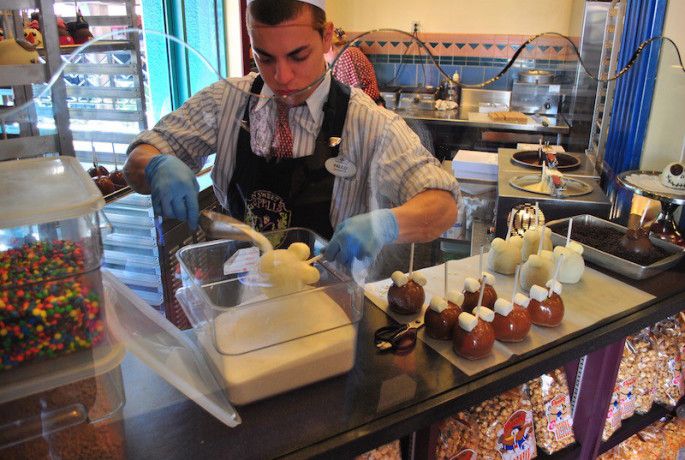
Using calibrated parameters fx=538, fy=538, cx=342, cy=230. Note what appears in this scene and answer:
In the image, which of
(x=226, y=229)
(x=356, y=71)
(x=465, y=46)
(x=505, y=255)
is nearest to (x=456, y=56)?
(x=465, y=46)

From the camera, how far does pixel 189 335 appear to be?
0.94 metres

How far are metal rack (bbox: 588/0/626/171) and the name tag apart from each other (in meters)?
1.92

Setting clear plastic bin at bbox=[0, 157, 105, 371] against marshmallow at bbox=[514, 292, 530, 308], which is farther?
marshmallow at bbox=[514, 292, 530, 308]

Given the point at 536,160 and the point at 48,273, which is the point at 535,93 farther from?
the point at 48,273

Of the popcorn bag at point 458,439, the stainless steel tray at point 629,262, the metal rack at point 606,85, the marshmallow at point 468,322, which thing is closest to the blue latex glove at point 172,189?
the marshmallow at point 468,322

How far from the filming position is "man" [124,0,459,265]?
0.87 metres

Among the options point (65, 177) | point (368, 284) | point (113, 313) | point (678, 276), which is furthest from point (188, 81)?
point (678, 276)

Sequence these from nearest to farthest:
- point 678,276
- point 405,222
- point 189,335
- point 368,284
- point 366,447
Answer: point 366,447 → point 189,335 → point 405,222 → point 368,284 → point 678,276

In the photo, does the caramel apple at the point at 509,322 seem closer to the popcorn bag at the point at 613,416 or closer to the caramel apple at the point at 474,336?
the caramel apple at the point at 474,336

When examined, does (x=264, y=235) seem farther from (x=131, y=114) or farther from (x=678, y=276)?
(x=678, y=276)

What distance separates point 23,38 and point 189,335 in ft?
3.63

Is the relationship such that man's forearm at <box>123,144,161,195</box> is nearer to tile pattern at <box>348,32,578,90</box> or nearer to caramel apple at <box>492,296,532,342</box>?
tile pattern at <box>348,32,578,90</box>

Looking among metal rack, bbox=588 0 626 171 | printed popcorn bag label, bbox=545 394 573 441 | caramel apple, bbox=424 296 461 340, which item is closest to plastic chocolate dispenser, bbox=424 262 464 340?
caramel apple, bbox=424 296 461 340

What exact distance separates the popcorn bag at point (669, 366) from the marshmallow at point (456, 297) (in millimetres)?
709
